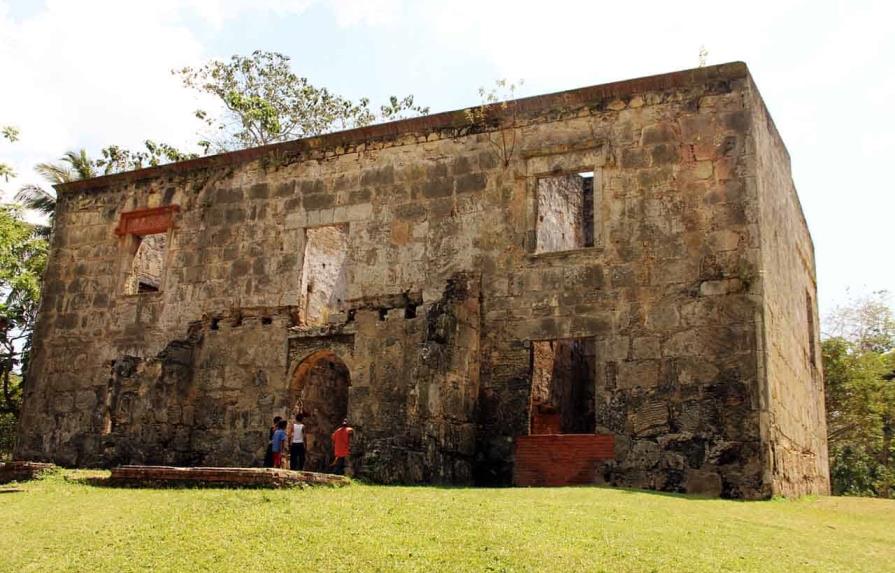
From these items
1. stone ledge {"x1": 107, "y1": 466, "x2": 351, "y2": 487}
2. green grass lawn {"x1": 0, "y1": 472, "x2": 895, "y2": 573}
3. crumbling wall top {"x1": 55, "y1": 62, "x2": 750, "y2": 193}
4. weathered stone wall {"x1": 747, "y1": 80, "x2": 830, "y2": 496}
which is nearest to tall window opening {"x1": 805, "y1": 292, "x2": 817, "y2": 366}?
weathered stone wall {"x1": 747, "y1": 80, "x2": 830, "y2": 496}

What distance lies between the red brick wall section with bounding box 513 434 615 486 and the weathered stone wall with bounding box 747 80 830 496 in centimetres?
206

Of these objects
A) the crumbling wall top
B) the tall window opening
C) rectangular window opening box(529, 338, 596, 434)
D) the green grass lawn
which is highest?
the crumbling wall top

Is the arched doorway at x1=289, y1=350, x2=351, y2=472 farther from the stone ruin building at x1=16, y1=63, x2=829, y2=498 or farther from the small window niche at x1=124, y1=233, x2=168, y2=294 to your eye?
the small window niche at x1=124, y1=233, x2=168, y2=294

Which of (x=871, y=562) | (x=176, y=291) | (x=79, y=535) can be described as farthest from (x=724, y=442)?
(x=176, y=291)

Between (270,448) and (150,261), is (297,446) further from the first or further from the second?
(150,261)

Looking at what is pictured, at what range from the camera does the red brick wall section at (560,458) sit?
11.8 m

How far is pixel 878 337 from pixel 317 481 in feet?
70.1

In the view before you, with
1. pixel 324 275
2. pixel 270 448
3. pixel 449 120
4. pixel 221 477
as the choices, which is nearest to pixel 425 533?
pixel 221 477

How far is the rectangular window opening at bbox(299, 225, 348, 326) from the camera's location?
16.0m

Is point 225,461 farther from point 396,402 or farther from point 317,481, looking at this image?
point 317,481

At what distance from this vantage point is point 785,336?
1305 cm

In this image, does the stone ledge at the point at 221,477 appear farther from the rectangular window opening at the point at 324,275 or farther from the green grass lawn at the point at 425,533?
the rectangular window opening at the point at 324,275

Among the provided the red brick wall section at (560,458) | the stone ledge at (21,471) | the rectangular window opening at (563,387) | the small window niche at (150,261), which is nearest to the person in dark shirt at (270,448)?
the stone ledge at (21,471)

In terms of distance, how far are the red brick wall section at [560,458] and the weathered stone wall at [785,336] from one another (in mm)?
2063
